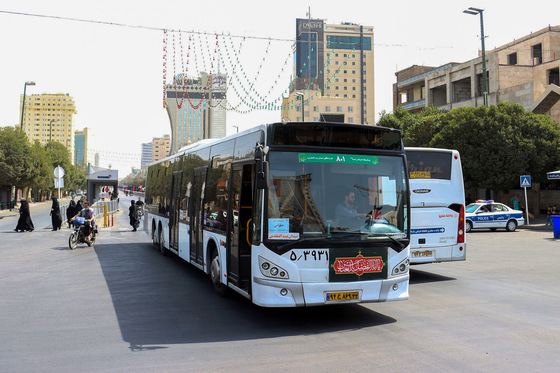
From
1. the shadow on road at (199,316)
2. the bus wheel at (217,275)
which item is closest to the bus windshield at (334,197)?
the shadow on road at (199,316)

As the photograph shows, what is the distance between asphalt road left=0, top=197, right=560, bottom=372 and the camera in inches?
215

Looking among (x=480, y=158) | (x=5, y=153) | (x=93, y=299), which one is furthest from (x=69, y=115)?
(x=93, y=299)

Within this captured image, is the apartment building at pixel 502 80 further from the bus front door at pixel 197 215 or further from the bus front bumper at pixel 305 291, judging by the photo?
the bus front bumper at pixel 305 291

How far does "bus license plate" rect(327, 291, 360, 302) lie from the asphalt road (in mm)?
441

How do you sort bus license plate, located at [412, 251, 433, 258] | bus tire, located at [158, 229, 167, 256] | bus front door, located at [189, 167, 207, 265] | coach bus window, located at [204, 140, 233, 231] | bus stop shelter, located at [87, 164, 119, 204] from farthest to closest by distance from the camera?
bus stop shelter, located at [87, 164, 119, 204], bus tire, located at [158, 229, 167, 256], bus license plate, located at [412, 251, 433, 258], bus front door, located at [189, 167, 207, 265], coach bus window, located at [204, 140, 233, 231]

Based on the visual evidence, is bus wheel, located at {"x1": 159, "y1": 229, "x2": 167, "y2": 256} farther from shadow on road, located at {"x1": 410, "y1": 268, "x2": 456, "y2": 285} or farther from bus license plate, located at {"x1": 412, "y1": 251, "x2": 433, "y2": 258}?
bus license plate, located at {"x1": 412, "y1": 251, "x2": 433, "y2": 258}

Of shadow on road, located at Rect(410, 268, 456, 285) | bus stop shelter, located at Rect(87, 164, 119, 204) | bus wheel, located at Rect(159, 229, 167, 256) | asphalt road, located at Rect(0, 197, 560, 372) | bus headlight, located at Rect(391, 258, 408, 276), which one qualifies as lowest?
shadow on road, located at Rect(410, 268, 456, 285)

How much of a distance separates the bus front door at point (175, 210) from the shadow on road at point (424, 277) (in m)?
6.07

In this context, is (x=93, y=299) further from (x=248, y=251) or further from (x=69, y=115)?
(x=69, y=115)

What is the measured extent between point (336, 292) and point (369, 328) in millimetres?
728

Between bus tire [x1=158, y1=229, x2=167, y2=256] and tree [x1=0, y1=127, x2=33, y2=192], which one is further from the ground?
tree [x1=0, y1=127, x2=33, y2=192]

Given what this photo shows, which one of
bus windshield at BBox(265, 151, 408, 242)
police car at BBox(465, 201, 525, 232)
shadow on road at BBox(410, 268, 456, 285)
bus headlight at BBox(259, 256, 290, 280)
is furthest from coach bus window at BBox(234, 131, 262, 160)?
police car at BBox(465, 201, 525, 232)

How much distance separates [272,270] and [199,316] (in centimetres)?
165

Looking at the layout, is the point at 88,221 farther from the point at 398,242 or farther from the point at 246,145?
the point at 398,242
